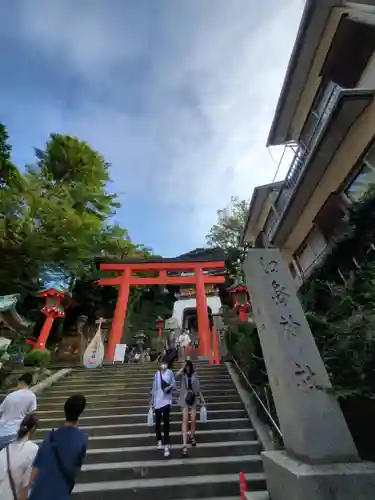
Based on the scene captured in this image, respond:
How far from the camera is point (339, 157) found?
281 inches

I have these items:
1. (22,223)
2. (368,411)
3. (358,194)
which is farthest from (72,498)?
(22,223)

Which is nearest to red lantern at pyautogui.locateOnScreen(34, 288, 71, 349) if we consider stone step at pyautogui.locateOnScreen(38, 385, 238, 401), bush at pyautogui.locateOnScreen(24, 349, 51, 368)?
bush at pyautogui.locateOnScreen(24, 349, 51, 368)

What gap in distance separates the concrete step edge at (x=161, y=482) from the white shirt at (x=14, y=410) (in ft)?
4.15

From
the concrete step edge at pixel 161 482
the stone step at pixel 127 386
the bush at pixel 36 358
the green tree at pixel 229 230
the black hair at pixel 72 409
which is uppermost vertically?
the green tree at pixel 229 230

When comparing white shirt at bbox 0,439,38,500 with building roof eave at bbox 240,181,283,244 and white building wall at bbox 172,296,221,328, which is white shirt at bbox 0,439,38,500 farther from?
white building wall at bbox 172,296,221,328

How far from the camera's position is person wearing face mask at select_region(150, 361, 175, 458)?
477 centimetres

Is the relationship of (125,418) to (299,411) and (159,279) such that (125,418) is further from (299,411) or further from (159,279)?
(159,279)

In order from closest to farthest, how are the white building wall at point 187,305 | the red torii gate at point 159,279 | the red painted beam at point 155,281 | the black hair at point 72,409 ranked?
the black hair at point 72,409 < the red torii gate at point 159,279 < the red painted beam at point 155,281 < the white building wall at point 187,305

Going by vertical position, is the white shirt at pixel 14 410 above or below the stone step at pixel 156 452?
above

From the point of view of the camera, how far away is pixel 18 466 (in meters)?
2.26

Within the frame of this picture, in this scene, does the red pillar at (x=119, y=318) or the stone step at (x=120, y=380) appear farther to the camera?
the red pillar at (x=119, y=318)

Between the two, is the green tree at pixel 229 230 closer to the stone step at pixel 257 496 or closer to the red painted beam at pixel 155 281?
the red painted beam at pixel 155 281

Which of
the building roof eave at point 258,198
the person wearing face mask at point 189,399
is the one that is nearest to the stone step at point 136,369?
the person wearing face mask at point 189,399

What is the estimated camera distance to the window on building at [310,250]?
853cm
